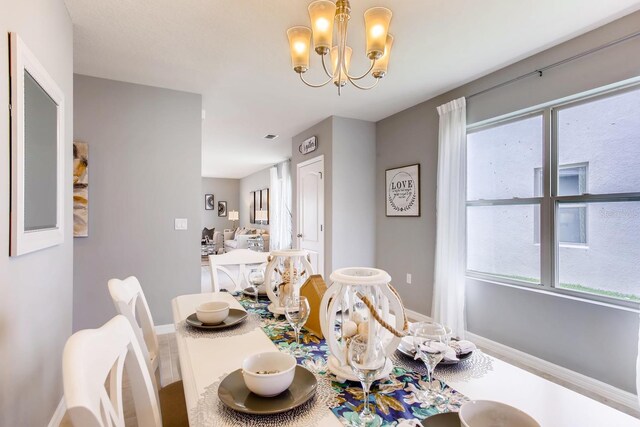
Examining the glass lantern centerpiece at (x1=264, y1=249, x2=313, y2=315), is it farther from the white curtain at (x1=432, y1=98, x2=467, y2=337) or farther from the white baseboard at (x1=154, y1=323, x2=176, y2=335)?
the white baseboard at (x1=154, y1=323, x2=176, y2=335)

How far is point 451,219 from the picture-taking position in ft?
10.6

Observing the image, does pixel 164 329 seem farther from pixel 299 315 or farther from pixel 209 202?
pixel 209 202

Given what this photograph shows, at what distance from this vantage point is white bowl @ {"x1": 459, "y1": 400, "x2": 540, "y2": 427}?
26.9 inches

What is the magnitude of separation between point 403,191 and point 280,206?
4.12m

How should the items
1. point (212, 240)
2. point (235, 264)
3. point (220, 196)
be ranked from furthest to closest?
point (220, 196)
point (212, 240)
point (235, 264)

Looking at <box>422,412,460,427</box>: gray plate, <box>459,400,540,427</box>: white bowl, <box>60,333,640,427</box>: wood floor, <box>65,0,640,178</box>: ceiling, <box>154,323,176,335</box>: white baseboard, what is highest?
<box>65,0,640,178</box>: ceiling

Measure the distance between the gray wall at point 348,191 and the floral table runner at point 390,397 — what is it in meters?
3.04

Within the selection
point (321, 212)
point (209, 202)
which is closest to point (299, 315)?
point (321, 212)

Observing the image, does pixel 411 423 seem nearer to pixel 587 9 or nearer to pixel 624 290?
pixel 624 290

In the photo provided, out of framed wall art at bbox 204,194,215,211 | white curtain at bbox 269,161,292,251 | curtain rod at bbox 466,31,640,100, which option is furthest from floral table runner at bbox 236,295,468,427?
framed wall art at bbox 204,194,215,211

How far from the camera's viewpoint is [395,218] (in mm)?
4129

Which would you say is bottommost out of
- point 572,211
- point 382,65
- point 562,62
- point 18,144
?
point 572,211

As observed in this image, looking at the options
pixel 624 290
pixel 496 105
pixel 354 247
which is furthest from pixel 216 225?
pixel 624 290

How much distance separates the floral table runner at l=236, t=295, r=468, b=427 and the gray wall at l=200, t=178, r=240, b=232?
10452 mm
